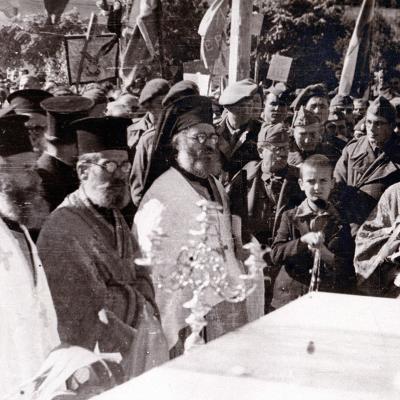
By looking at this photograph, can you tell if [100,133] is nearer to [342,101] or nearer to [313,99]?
[313,99]

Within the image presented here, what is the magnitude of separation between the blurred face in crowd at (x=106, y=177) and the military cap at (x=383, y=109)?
49.1 inches

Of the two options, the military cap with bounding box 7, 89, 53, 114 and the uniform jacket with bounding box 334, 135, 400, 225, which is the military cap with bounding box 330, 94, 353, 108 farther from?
the military cap with bounding box 7, 89, 53, 114

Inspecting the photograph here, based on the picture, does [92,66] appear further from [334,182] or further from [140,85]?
[334,182]

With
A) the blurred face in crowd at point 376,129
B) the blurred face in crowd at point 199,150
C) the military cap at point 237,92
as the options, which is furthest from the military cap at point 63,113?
the blurred face in crowd at point 376,129

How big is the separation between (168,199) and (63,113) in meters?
0.66

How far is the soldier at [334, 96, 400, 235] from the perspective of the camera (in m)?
3.04

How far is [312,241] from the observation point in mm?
3094

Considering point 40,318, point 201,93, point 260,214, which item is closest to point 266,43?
point 201,93

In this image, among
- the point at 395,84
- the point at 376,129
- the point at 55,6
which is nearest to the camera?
the point at 55,6

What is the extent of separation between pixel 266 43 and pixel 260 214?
33.2 inches

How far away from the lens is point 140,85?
2.92m

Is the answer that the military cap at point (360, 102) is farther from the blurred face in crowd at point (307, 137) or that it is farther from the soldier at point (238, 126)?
the soldier at point (238, 126)

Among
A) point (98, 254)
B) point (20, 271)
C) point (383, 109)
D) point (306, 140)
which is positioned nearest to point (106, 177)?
point (98, 254)

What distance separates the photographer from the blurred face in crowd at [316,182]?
306 cm
